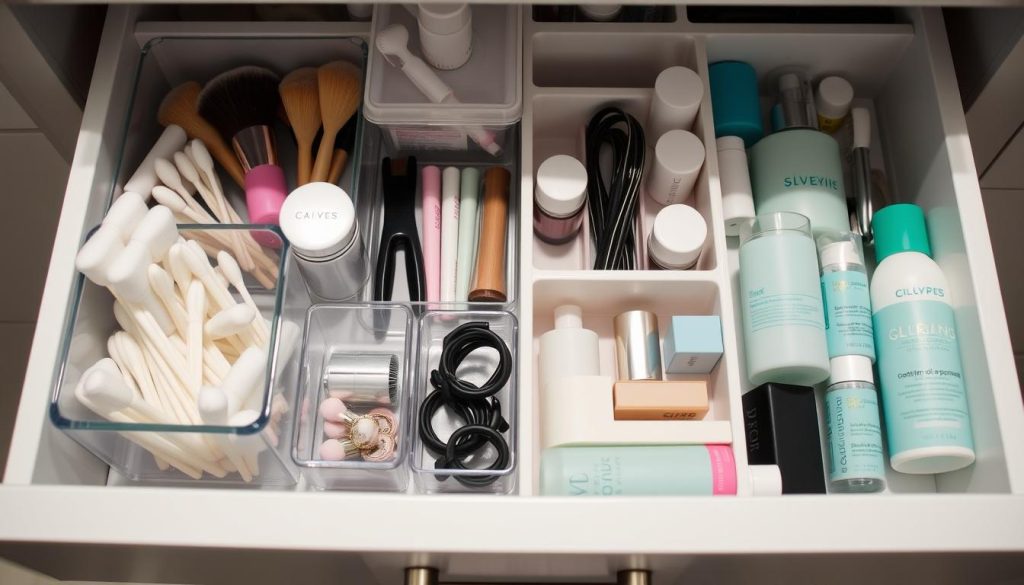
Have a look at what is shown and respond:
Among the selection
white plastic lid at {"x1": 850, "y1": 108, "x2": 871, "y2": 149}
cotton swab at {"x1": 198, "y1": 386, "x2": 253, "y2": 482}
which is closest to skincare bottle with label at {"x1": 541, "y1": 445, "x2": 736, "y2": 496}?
cotton swab at {"x1": 198, "y1": 386, "x2": 253, "y2": 482}

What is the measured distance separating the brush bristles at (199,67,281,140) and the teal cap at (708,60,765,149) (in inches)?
16.0

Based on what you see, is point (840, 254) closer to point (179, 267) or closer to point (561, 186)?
point (561, 186)

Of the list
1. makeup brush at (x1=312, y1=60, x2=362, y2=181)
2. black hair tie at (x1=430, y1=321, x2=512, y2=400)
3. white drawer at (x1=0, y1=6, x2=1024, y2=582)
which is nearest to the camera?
white drawer at (x1=0, y1=6, x2=1024, y2=582)

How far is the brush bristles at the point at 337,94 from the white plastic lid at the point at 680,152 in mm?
271

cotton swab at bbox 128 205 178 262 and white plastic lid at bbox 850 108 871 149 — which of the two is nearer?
cotton swab at bbox 128 205 178 262

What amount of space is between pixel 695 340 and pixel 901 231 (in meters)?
0.20

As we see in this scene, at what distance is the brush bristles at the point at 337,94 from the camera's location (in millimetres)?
700

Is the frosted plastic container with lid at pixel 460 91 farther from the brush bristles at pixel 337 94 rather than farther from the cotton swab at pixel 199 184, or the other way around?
the cotton swab at pixel 199 184

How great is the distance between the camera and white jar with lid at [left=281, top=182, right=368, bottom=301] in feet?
2.00

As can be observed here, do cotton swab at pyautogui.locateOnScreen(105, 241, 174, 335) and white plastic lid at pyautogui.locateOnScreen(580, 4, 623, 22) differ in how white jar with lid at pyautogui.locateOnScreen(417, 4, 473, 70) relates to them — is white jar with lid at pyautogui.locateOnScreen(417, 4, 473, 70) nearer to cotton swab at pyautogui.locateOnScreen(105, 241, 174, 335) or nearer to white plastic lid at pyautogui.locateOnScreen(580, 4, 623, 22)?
white plastic lid at pyautogui.locateOnScreen(580, 4, 623, 22)

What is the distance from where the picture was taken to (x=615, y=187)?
674 millimetres

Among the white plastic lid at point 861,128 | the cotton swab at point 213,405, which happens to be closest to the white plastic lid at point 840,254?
the white plastic lid at point 861,128

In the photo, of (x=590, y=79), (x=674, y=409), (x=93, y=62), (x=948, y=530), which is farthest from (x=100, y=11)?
(x=948, y=530)

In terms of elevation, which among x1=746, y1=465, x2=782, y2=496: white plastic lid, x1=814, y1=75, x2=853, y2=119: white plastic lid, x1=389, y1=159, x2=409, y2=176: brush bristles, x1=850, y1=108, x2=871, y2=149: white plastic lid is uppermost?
x1=814, y1=75, x2=853, y2=119: white plastic lid
